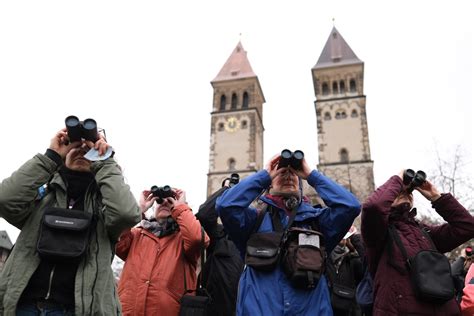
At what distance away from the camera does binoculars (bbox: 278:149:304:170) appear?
2643mm

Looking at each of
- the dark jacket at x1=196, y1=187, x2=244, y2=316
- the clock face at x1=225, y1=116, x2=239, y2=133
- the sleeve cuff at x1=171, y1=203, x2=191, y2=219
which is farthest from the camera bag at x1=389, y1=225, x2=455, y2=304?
the clock face at x1=225, y1=116, x2=239, y2=133

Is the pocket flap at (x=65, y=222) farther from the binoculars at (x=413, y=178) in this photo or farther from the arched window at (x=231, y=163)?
the arched window at (x=231, y=163)

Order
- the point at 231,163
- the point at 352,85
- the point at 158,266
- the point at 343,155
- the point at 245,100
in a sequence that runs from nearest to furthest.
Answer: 1. the point at 158,266
2. the point at 343,155
3. the point at 231,163
4. the point at 352,85
5. the point at 245,100

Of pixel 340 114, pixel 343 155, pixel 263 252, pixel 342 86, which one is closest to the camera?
pixel 263 252

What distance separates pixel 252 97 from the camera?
3294 centimetres

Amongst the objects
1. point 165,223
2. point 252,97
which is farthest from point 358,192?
point 165,223

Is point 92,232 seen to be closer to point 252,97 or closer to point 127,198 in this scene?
point 127,198

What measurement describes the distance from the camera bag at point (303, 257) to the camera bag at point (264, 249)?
59 millimetres

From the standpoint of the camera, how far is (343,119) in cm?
2986

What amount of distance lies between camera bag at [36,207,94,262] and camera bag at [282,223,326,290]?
1130 millimetres

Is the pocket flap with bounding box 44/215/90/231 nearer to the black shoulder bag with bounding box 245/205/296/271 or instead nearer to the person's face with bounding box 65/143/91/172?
the person's face with bounding box 65/143/91/172

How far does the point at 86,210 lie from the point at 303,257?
1.27 m

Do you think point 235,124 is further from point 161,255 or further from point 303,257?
point 303,257

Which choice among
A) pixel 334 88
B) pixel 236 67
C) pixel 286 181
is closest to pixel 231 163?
pixel 236 67
